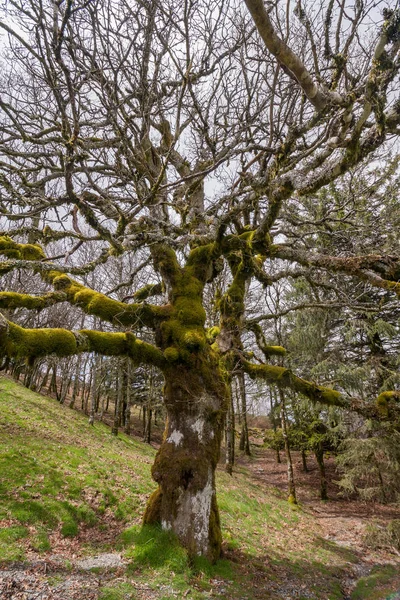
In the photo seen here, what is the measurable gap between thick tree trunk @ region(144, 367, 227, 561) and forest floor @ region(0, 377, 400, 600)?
0.94ft

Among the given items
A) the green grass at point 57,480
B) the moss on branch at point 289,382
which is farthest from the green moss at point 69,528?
the moss on branch at point 289,382

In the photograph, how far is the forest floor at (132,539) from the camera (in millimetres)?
4953

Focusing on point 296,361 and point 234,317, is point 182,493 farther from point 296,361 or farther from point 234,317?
point 296,361

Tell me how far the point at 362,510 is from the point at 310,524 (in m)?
3.12

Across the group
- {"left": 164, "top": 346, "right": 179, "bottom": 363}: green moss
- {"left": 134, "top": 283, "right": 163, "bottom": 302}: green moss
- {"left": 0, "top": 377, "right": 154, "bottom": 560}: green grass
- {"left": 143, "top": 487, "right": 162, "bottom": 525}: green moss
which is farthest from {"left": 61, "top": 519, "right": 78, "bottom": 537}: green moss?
{"left": 134, "top": 283, "right": 163, "bottom": 302}: green moss

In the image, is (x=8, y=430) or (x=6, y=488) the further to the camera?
(x=8, y=430)

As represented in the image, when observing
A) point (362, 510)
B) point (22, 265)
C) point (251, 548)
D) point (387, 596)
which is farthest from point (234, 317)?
point (362, 510)

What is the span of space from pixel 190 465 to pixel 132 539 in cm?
195

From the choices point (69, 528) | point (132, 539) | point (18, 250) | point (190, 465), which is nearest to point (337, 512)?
point (132, 539)

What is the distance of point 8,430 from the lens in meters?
10.4

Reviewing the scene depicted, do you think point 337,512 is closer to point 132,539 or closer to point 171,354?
point 132,539

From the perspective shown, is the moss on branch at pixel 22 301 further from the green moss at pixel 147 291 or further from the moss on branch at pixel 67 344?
the green moss at pixel 147 291

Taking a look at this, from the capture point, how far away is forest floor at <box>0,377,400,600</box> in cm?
495

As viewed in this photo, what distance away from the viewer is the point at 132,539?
6102mm
